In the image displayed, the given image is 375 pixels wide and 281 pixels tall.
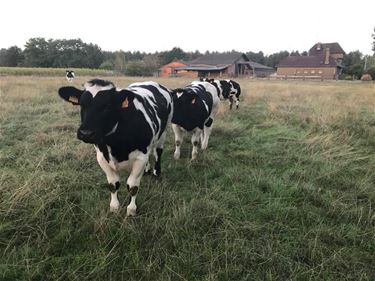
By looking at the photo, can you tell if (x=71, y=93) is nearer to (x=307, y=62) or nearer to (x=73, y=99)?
(x=73, y=99)

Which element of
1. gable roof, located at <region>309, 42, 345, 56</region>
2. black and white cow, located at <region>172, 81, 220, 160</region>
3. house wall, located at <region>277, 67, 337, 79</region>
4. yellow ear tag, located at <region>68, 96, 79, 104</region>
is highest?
gable roof, located at <region>309, 42, 345, 56</region>

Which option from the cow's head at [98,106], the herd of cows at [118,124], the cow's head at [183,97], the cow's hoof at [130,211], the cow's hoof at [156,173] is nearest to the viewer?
the cow's head at [98,106]

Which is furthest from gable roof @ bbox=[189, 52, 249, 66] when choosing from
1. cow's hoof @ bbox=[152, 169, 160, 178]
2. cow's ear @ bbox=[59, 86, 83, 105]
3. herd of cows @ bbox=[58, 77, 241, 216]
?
cow's ear @ bbox=[59, 86, 83, 105]

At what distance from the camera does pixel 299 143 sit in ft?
22.9

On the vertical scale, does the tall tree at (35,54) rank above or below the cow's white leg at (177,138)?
above

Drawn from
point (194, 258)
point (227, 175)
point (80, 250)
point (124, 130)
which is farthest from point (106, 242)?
point (227, 175)

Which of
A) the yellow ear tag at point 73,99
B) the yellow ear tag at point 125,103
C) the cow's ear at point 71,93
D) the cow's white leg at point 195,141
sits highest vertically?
the cow's ear at point 71,93

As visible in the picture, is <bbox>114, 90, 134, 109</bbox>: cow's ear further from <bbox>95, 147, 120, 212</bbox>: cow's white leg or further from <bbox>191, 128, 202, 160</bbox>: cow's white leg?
<bbox>191, 128, 202, 160</bbox>: cow's white leg

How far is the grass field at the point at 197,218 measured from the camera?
2.87m

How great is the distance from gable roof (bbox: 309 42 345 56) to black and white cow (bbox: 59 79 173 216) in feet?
297

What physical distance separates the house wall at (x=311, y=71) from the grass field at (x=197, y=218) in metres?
65.0

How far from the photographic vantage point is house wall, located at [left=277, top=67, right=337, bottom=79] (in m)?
64.4

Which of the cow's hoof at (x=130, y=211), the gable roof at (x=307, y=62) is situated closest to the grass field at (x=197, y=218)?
the cow's hoof at (x=130, y=211)

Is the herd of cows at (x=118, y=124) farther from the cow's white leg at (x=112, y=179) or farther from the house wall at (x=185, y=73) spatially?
the house wall at (x=185, y=73)
